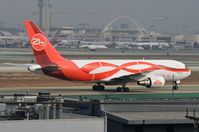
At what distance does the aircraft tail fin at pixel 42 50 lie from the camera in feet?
295

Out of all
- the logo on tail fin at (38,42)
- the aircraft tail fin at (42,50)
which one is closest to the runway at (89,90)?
the aircraft tail fin at (42,50)

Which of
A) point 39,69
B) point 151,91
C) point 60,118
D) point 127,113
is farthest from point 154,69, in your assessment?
point 60,118

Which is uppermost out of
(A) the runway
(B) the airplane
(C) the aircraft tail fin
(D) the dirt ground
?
(C) the aircraft tail fin

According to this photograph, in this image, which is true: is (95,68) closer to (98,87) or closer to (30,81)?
(98,87)

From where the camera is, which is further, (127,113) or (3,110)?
(127,113)

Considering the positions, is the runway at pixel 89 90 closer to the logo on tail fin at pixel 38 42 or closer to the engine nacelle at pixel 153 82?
the engine nacelle at pixel 153 82

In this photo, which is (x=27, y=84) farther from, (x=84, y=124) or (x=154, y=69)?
(x=84, y=124)

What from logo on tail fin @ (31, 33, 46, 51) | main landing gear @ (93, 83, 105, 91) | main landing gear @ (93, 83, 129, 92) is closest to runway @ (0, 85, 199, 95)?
main landing gear @ (93, 83, 129, 92)

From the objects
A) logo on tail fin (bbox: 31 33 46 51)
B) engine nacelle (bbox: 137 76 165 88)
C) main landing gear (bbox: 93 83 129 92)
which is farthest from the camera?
main landing gear (bbox: 93 83 129 92)

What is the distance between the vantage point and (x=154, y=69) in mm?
94125

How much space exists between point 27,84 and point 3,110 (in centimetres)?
6132

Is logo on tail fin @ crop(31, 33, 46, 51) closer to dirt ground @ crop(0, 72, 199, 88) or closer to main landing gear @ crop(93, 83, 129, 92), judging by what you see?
main landing gear @ crop(93, 83, 129, 92)

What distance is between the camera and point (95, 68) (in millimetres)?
91125

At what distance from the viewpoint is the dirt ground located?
103 metres
